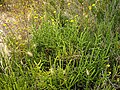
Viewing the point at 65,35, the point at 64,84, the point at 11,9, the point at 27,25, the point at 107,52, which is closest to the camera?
the point at 64,84

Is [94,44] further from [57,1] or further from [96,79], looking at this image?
[57,1]

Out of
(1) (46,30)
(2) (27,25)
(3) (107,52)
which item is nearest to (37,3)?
(2) (27,25)

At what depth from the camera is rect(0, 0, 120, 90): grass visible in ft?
5.82

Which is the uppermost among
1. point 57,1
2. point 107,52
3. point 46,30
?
point 57,1

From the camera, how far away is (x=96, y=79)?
188cm

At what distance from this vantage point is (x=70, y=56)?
195 centimetres

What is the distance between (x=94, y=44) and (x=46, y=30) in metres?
0.46

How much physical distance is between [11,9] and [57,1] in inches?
31.0

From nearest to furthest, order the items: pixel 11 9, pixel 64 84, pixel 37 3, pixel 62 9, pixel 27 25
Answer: pixel 64 84 → pixel 27 25 → pixel 62 9 → pixel 37 3 → pixel 11 9

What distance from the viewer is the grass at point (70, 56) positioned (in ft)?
5.82

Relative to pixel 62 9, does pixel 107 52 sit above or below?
below

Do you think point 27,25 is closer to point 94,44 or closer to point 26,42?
→ point 26,42

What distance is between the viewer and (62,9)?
9.30 ft

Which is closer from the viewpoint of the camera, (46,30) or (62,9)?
(46,30)
